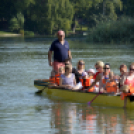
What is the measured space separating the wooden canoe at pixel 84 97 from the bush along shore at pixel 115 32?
28770mm

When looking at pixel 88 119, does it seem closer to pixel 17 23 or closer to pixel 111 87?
pixel 111 87

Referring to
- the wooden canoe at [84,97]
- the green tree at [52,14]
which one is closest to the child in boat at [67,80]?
the wooden canoe at [84,97]

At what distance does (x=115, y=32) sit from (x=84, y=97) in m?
30.6

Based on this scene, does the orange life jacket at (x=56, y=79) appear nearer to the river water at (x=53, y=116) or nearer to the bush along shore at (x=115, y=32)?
the river water at (x=53, y=116)

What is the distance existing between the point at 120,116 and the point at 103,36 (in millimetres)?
33594

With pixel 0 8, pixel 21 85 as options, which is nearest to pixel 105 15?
pixel 0 8

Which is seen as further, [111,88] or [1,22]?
[1,22]

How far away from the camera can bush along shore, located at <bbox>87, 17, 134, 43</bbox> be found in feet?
136

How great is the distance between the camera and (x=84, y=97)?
1183 centimetres

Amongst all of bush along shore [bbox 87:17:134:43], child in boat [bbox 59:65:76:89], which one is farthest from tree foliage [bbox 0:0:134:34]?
child in boat [bbox 59:65:76:89]

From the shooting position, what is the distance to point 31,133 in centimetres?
853

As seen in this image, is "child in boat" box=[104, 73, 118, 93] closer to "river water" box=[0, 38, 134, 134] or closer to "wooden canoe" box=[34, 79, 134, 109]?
"wooden canoe" box=[34, 79, 134, 109]

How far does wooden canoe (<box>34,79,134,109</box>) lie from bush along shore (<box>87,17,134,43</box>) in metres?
28.8

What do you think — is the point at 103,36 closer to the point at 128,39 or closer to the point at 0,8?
the point at 128,39
